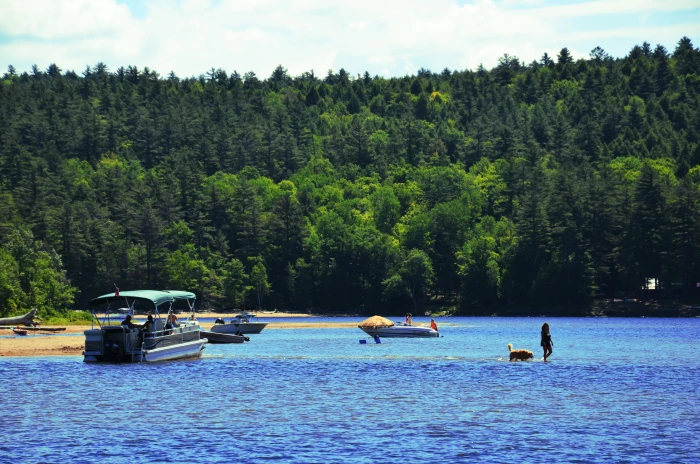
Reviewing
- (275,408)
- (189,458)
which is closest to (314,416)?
(275,408)

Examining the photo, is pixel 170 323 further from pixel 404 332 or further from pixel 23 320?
pixel 23 320

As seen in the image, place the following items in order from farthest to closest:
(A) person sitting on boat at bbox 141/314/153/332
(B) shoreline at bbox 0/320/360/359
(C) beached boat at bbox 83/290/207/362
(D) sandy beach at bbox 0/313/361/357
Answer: (D) sandy beach at bbox 0/313/361/357
(B) shoreline at bbox 0/320/360/359
(A) person sitting on boat at bbox 141/314/153/332
(C) beached boat at bbox 83/290/207/362

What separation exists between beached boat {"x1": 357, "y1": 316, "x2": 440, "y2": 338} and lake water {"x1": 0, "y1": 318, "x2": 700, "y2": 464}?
1672 cm

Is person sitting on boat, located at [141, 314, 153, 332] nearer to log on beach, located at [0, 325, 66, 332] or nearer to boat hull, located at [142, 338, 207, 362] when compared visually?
boat hull, located at [142, 338, 207, 362]

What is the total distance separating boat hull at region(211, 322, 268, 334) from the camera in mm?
91312

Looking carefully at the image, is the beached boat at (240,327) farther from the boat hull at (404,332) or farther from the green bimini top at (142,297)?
the green bimini top at (142,297)

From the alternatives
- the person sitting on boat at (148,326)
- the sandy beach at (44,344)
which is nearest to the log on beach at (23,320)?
the sandy beach at (44,344)

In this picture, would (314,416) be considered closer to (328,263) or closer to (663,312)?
(663,312)

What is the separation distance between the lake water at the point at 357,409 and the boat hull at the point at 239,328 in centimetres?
2502

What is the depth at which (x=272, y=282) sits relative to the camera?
6949 inches

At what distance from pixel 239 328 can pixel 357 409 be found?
57.0m

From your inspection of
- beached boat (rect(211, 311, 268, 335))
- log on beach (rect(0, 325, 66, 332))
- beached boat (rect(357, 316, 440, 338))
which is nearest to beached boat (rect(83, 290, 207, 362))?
beached boat (rect(357, 316, 440, 338))

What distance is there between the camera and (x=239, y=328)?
9400cm

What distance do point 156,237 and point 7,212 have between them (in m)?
27.4
